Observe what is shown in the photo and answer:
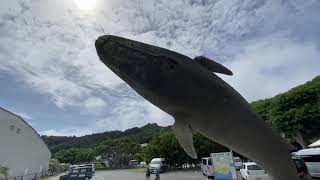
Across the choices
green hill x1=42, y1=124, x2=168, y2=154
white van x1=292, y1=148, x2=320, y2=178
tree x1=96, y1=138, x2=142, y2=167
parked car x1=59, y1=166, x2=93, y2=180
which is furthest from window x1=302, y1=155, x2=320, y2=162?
green hill x1=42, y1=124, x2=168, y2=154

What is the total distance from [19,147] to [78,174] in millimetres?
10156

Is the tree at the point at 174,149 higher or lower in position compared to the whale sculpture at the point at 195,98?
higher

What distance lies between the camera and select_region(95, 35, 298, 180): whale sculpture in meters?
2.81

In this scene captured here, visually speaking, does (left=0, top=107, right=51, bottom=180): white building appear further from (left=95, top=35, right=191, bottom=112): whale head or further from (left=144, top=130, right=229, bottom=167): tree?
(left=95, top=35, right=191, bottom=112): whale head

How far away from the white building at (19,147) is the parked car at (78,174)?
22.4ft

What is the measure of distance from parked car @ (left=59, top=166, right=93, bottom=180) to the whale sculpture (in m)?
31.9

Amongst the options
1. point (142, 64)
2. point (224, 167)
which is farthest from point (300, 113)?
point (142, 64)

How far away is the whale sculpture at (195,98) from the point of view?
281cm

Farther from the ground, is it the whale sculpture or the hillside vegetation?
the hillside vegetation

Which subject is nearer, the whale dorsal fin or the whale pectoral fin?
the whale pectoral fin

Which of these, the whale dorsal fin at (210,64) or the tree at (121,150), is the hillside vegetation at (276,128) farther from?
the whale dorsal fin at (210,64)

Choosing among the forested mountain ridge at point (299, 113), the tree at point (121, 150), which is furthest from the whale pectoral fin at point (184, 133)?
the tree at point (121, 150)

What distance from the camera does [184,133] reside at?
Result: 10.2 ft

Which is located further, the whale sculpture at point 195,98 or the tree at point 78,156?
the tree at point 78,156
